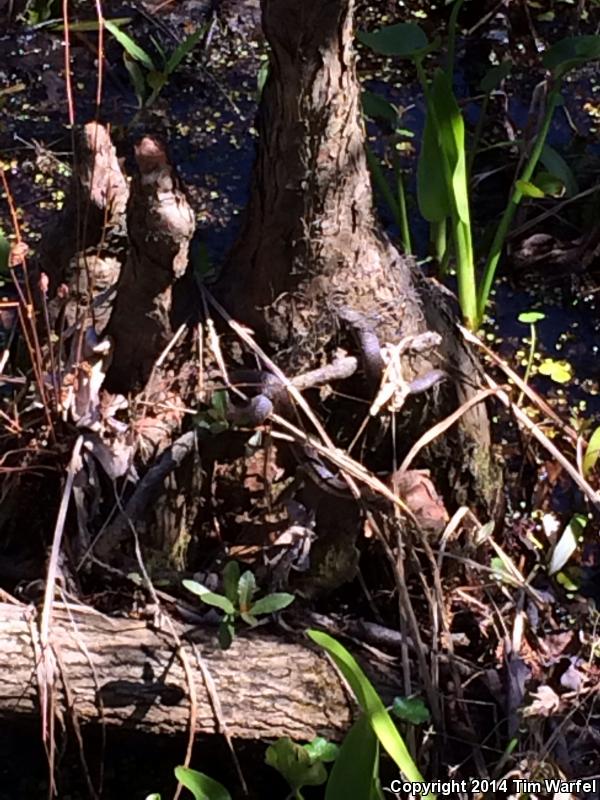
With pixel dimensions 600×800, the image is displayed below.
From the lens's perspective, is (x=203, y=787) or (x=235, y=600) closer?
(x=203, y=787)

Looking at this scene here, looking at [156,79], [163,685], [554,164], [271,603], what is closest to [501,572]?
[271,603]

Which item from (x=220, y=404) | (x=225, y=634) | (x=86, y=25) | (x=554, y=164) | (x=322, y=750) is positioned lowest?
(x=322, y=750)

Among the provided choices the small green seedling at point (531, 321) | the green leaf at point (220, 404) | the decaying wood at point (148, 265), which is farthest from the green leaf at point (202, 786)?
the small green seedling at point (531, 321)

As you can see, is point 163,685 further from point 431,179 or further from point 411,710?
point 431,179

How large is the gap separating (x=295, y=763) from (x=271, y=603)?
177 mm

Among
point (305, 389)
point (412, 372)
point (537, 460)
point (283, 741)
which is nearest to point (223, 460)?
point (305, 389)

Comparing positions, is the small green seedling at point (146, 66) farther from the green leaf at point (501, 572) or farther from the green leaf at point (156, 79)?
the green leaf at point (501, 572)

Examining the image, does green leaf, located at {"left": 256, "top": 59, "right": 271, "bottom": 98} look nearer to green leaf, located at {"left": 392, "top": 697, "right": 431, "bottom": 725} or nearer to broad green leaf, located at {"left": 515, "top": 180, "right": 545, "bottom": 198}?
broad green leaf, located at {"left": 515, "top": 180, "right": 545, "bottom": 198}

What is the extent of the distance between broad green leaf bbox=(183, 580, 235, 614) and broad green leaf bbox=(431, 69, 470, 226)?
2.14 ft

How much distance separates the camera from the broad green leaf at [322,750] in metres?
1.14

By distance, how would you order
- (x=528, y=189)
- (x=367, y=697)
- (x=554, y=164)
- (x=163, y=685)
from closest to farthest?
(x=367, y=697), (x=163, y=685), (x=528, y=189), (x=554, y=164)

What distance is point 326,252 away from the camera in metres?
1.29

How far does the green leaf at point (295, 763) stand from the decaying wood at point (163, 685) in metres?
0.07

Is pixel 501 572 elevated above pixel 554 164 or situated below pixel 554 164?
below
